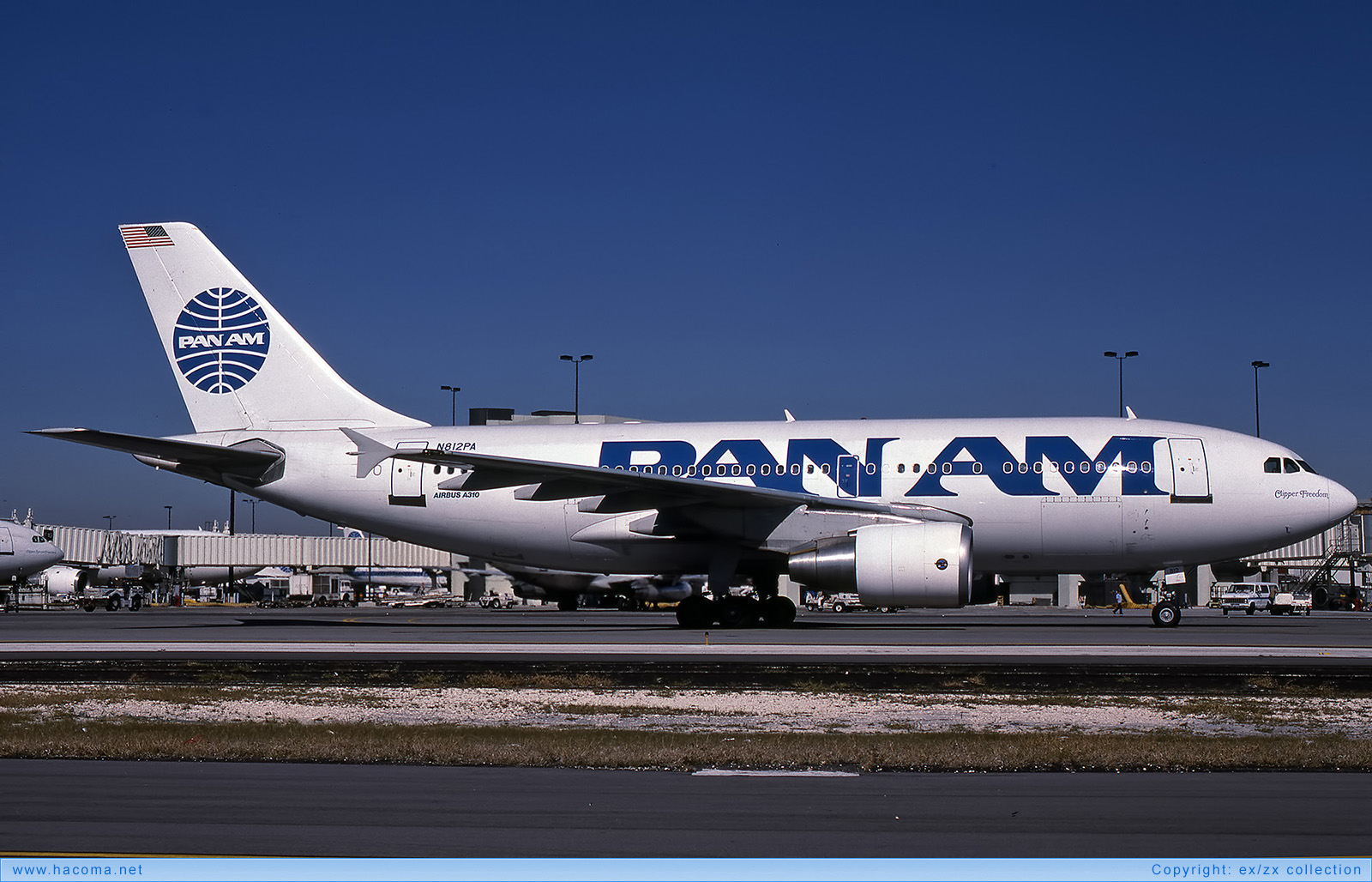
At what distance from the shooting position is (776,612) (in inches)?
1015

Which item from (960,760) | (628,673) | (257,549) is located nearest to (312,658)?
(628,673)

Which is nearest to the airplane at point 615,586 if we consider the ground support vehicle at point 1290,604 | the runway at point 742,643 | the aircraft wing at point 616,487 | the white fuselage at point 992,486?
the ground support vehicle at point 1290,604

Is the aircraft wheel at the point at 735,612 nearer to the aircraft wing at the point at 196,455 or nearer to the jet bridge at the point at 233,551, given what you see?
the aircraft wing at the point at 196,455

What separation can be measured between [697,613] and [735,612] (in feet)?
2.53

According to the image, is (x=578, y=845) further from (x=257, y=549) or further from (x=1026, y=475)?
(x=257, y=549)

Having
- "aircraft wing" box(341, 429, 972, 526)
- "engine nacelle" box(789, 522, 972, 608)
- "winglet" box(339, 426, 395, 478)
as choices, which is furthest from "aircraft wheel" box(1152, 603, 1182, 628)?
"winglet" box(339, 426, 395, 478)

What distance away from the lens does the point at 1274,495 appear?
24.2m

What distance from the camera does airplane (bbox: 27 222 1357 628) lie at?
23250 mm

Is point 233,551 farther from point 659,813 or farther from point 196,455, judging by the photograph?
Answer: point 659,813

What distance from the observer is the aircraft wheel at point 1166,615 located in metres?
24.7

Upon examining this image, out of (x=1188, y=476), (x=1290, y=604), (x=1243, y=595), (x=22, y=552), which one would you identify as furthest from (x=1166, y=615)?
(x=22, y=552)

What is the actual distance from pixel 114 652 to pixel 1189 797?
51.0 ft

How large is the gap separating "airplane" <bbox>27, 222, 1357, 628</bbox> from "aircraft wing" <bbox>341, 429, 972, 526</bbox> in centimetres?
6

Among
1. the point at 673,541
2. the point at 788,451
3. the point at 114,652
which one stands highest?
the point at 788,451
